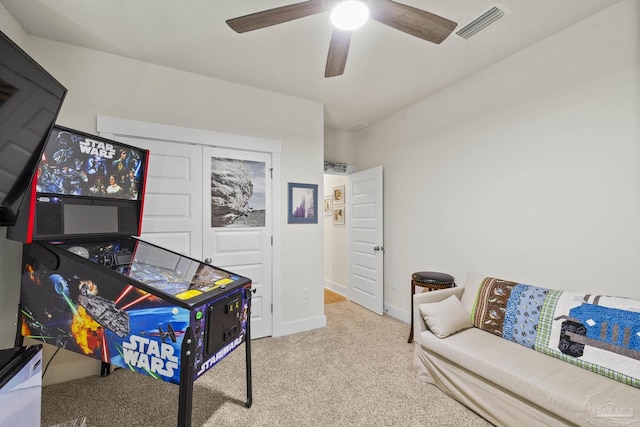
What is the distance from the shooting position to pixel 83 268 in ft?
4.75

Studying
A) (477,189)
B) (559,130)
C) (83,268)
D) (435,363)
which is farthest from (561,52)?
(83,268)

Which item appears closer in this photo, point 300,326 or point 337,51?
point 337,51

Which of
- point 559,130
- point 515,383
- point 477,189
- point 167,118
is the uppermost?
point 167,118

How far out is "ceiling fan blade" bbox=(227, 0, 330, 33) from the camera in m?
1.49

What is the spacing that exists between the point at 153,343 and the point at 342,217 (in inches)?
152

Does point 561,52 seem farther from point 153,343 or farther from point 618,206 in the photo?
point 153,343

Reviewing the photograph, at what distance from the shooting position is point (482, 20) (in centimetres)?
205

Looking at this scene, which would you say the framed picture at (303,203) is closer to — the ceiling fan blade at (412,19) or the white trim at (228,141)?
the white trim at (228,141)

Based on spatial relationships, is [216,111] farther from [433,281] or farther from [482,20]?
[433,281]

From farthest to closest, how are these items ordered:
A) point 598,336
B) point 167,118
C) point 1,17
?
point 167,118 → point 1,17 → point 598,336

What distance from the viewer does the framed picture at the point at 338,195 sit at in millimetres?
5008

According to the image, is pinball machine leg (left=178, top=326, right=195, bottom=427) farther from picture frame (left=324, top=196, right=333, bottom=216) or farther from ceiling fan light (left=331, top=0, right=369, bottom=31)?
picture frame (left=324, top=196, right=333, bottom=216)

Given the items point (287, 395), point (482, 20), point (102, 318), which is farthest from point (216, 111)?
point (287, 395)

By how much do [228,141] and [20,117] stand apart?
1.92 metres
